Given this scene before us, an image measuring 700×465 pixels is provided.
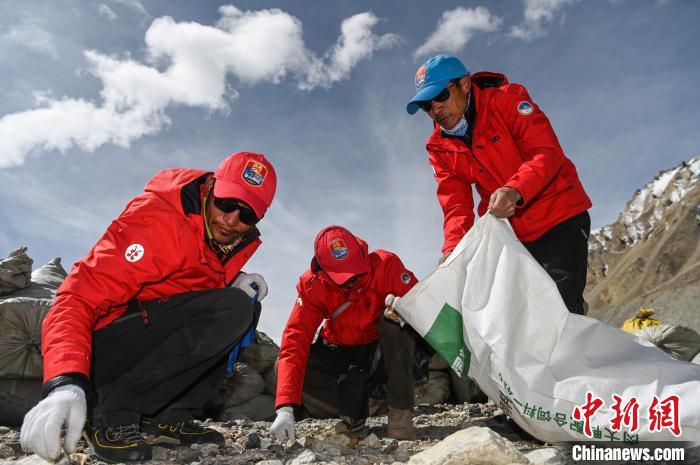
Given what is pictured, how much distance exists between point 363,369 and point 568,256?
1352 millimetres

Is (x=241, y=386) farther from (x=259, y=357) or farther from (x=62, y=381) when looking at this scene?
(x=62, y=381)

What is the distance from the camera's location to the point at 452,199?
3100mm

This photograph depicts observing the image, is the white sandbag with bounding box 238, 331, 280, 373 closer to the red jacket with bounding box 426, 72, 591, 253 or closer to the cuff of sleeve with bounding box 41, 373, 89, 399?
the red jacket with bounding box 426, 72, 591, 253

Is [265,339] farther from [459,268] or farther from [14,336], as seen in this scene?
[459,268]

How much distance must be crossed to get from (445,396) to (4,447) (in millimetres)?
3383

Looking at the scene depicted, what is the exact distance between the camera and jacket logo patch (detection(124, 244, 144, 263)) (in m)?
2.09

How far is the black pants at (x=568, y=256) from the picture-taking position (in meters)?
2.66

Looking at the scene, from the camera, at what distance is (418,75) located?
283 centimetres

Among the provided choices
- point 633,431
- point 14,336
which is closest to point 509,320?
point 633,431

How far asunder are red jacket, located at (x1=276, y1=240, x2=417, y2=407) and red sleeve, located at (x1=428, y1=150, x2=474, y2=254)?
42cm

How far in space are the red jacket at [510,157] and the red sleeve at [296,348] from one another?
2.82ft

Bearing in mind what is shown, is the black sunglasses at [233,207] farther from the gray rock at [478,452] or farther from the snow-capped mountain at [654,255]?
the snow-capped mountain at [654,255]

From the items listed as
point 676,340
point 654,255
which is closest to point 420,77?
point 676,340

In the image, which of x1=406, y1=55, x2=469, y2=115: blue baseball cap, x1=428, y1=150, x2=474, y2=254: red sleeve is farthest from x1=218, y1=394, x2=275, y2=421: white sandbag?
x1=406, y1=55, x2=469, y2=115: blue baseball cap
